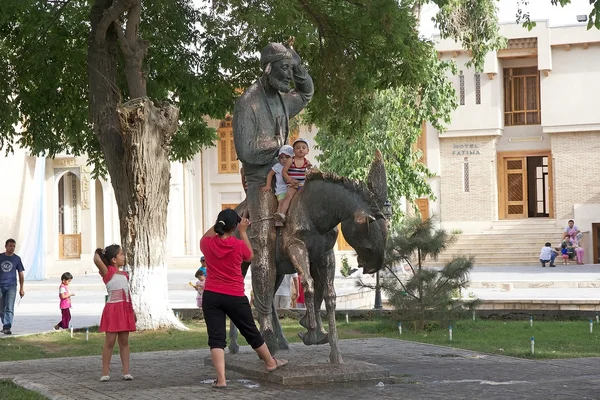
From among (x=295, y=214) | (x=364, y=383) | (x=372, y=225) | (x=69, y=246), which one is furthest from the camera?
(x=69, y=246)

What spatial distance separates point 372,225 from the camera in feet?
29.4

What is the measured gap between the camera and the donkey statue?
29.3 feet

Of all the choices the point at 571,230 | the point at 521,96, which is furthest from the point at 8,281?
the point at 521,96

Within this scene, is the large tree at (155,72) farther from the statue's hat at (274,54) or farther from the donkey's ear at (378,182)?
the donkey's ear at (378,182)

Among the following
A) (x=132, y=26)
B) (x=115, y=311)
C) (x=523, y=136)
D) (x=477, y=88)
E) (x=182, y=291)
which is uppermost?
(x=477, y=88)

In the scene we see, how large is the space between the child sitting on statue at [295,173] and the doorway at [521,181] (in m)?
35.5

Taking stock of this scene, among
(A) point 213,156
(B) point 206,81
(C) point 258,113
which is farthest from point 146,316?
(A) point 213,156

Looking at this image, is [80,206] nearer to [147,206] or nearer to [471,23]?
[471,23]

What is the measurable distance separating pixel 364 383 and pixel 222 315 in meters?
1.31

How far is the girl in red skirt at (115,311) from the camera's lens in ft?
30.8

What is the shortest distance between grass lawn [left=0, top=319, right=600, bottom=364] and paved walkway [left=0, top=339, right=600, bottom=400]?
146 centimetres

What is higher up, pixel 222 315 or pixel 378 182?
pixel 378 182

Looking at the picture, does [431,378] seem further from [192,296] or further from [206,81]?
[192,296]

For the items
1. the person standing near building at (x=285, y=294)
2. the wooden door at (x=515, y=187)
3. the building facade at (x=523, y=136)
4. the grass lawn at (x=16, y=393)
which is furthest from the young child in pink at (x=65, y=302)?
the wooden door at (x=515, y=187)
